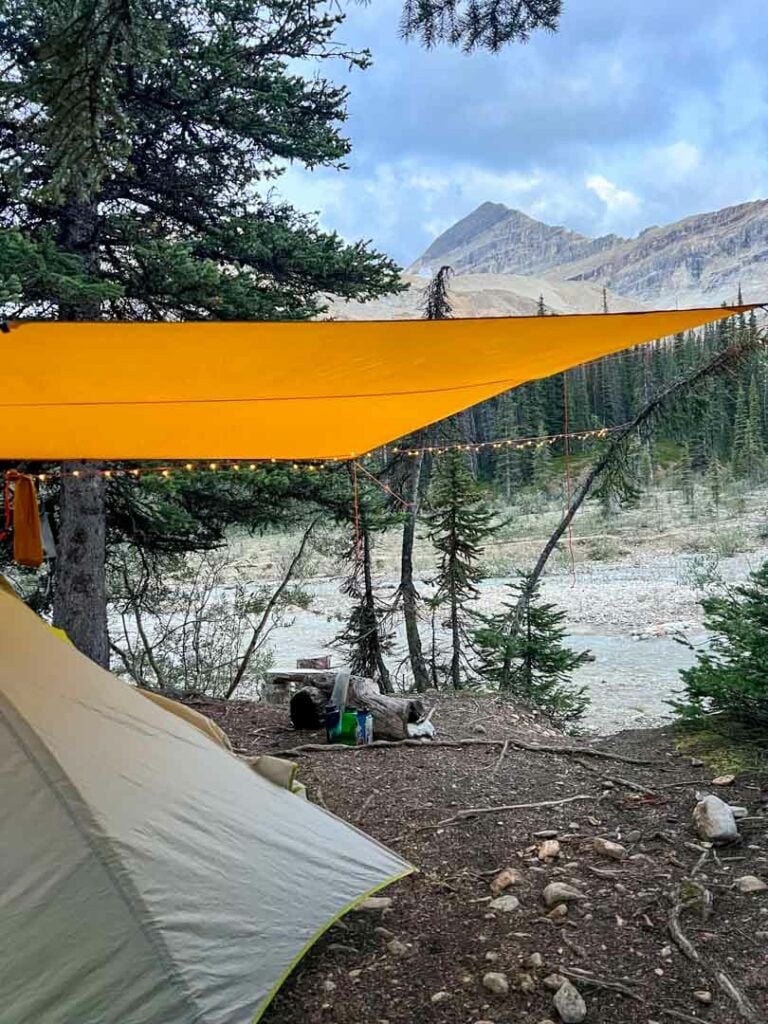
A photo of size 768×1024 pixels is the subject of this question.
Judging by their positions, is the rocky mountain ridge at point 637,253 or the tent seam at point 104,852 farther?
the rocky mountain ridge at point 637,253

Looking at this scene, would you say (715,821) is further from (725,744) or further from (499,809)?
(725,744)

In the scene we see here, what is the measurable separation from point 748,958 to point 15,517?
12.4 feet

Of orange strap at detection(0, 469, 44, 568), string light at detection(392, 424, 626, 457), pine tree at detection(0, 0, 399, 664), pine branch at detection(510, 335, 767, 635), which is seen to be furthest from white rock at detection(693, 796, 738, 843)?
pine tree at detection(0, 0, 399, 664)

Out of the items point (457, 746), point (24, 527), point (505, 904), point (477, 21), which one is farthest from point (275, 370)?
point (457, 746)

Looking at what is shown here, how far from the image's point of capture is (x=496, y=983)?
6.45ft

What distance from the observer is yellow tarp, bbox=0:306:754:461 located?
2.20 m

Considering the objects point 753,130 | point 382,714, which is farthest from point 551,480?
point 382,714

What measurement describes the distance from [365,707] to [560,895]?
2.13m

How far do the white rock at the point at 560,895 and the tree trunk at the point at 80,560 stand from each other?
12.5 feet

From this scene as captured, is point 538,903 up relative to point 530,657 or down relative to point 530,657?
up

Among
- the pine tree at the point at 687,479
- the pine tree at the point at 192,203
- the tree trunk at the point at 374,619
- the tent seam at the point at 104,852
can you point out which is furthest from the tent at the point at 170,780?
the pine tree at the point at 687,479

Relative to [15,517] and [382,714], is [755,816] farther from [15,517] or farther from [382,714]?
[15,517]

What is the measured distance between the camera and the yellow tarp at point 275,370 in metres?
2.20

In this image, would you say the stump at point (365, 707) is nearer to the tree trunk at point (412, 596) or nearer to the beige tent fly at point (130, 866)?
the beige tent fly at point (130, 866)
